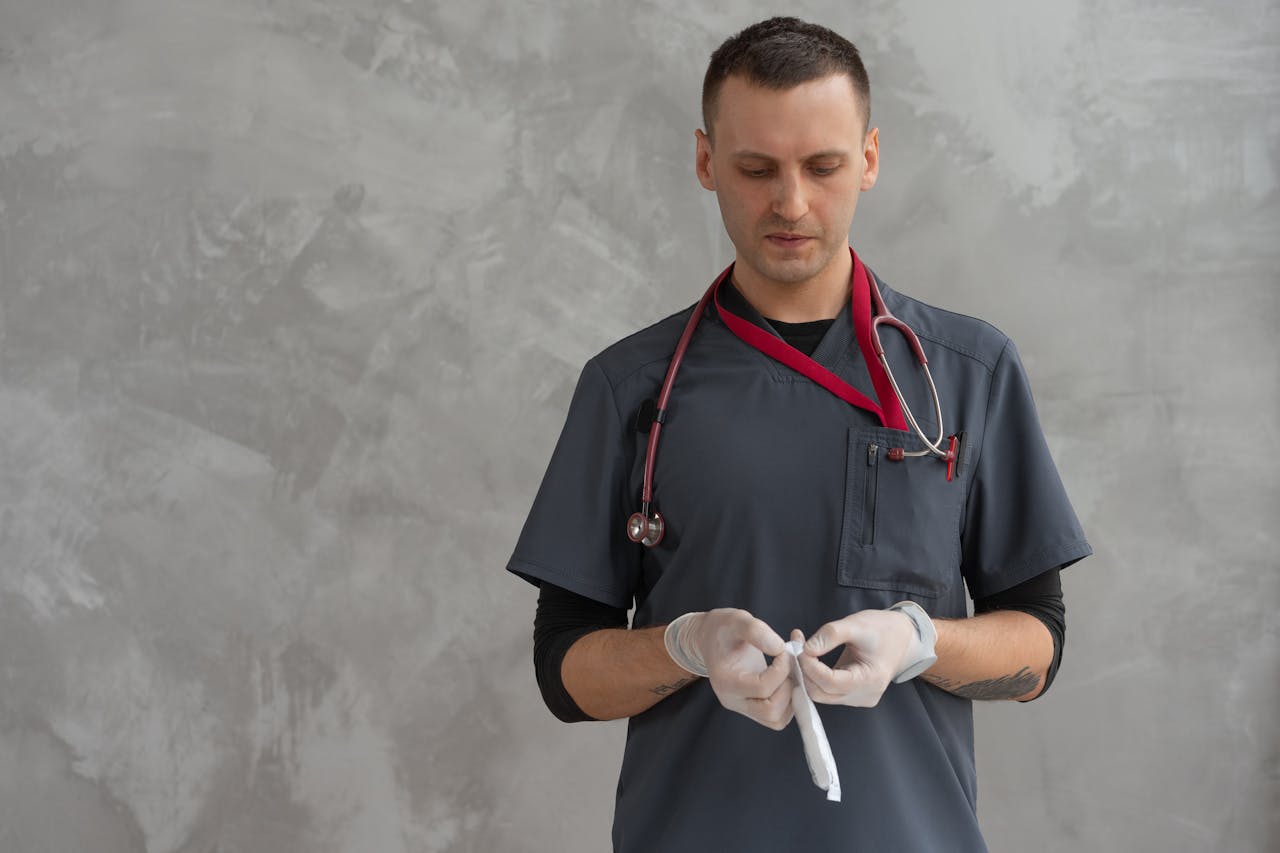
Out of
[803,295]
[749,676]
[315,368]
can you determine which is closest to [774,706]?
[749,676]

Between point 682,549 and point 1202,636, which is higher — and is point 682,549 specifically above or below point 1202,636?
below

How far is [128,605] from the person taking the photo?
8.17ft

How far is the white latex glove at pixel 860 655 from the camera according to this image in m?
1.17

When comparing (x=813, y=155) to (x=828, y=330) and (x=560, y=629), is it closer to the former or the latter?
(x=828, y=330)

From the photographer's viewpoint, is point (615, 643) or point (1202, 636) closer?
point (615, 643)

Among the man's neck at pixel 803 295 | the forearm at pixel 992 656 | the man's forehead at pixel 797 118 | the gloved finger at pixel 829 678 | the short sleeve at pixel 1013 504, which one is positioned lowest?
the gloved finger at pixel 829 678

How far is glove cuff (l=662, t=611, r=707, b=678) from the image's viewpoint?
4.15 feet

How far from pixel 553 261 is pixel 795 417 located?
120 cm

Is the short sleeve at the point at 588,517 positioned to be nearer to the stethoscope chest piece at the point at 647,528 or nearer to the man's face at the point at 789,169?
the stethoscope chest piece at the point at 647,528

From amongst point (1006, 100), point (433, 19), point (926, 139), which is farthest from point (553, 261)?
point (1006, 100)

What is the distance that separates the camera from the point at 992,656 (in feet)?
4.37

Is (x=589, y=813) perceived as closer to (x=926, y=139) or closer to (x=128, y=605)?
(x=128, y=605)

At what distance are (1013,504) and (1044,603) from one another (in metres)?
0.12

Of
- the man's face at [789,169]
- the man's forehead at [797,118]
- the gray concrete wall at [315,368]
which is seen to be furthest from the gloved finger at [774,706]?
the gray concrete wall at [315,368]
